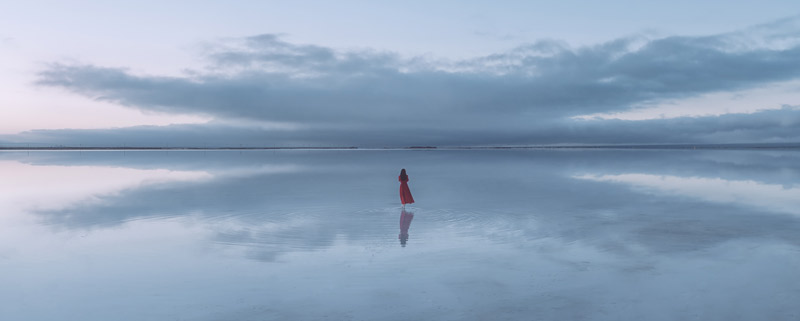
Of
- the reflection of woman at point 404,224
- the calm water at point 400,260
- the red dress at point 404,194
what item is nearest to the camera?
the calm water at point 400,260

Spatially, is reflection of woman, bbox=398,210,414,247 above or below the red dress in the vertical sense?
below

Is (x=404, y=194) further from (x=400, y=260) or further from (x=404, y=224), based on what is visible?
(x=400, y=260)

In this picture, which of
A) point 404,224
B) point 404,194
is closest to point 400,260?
point 404,224

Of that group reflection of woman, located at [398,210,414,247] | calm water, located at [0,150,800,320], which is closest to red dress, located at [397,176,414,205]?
calm water, located at [0,150,800,320]

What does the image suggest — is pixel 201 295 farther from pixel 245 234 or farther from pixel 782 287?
pixel 782 287

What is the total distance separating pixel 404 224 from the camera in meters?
13.3

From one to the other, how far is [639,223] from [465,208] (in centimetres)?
513

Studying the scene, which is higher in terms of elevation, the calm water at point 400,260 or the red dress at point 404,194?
the red dress at point 404,194

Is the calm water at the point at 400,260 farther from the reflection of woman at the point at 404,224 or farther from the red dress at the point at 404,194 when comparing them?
the red dress at the point at 404,194

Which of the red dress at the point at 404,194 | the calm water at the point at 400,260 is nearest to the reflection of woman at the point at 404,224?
the calm water at the point at 400,260

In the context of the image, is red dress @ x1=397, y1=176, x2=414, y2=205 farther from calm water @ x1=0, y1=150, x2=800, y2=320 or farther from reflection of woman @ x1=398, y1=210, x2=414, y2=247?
reflection of woman @ x1=398, y1=210, x2=414, y2=247

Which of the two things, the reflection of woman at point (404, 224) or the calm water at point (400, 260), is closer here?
the calm water at point (400, 260)

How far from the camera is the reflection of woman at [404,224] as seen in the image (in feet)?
36.6

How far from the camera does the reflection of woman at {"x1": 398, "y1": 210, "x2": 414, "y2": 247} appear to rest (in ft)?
36.6
